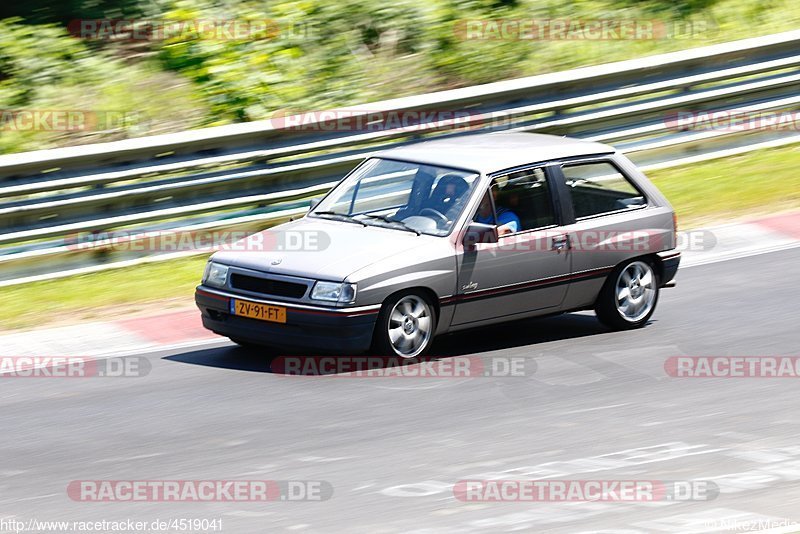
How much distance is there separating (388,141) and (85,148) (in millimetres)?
3406

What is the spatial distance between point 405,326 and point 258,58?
7909 mm

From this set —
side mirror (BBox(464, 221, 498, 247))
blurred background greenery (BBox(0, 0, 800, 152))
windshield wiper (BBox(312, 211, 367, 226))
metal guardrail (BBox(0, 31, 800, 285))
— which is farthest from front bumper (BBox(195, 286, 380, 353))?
blurred background greenery (BBox(0, 0, 800, 152))

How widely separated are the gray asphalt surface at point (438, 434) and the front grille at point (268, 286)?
1.92 ft

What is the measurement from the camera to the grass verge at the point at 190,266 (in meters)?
11.8

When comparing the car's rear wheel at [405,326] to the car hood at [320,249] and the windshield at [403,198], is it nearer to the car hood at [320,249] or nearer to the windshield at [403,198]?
the car hood at [320,249]

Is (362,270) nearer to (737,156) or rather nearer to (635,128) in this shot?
(635,128)

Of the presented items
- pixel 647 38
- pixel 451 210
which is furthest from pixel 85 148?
pixel 647 38

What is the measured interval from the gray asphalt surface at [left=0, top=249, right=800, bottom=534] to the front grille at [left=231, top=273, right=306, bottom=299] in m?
0.59

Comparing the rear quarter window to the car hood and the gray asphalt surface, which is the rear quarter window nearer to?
the gray asphalt surface

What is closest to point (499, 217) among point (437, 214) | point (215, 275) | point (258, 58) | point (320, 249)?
point (437, 214)

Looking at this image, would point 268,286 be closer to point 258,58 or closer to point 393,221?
point 393,221

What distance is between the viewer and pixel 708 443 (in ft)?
25.3

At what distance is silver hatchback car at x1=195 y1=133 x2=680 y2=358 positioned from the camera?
30.3 ft

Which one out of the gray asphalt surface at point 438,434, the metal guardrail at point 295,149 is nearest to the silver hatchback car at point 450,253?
the gray asphalt surface at point 438,434
